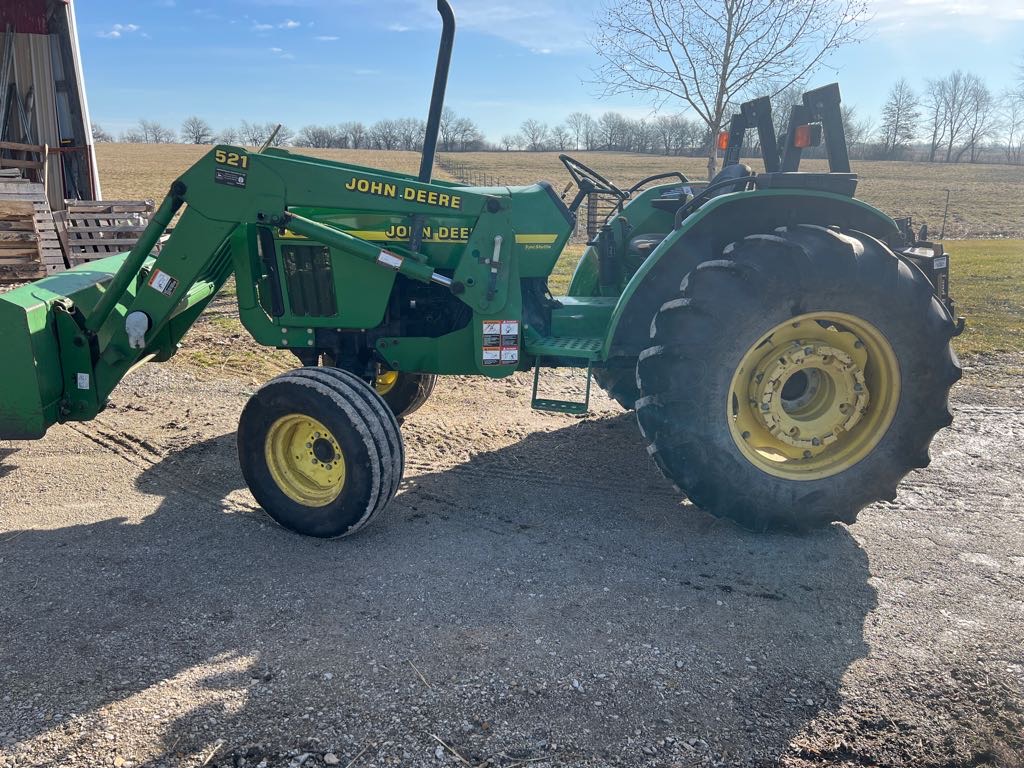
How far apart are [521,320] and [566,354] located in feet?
1.07

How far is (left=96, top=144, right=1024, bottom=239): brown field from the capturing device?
27750 millimetres

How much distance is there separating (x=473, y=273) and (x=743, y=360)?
59.4 inches

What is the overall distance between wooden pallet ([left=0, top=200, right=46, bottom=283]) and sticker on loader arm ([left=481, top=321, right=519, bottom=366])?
30.0 ft

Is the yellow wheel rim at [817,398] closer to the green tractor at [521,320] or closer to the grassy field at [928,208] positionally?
the green tractor at [521,320]

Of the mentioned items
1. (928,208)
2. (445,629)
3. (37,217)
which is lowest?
(445,629)

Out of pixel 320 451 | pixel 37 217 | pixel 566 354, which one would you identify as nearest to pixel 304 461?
pixel 320 451

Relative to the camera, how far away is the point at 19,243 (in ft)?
34.8

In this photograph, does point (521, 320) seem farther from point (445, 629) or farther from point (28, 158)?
point (28, 158)

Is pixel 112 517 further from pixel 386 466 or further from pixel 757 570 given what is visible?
pixel 757 570

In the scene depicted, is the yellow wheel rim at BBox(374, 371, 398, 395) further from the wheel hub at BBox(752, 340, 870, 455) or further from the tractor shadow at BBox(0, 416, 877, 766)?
the wheel hub at BBox(752, 340, 870, 455)

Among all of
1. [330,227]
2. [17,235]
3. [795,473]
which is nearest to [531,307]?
[330,227]

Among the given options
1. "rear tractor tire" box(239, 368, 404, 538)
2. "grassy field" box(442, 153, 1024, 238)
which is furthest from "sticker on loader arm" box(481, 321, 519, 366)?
"grassy field" box(442, 153, 1024, 238)

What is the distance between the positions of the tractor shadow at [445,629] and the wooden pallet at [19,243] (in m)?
8.14

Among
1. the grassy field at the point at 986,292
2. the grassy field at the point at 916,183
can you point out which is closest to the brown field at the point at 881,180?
the grassy field at the point at 916,183
